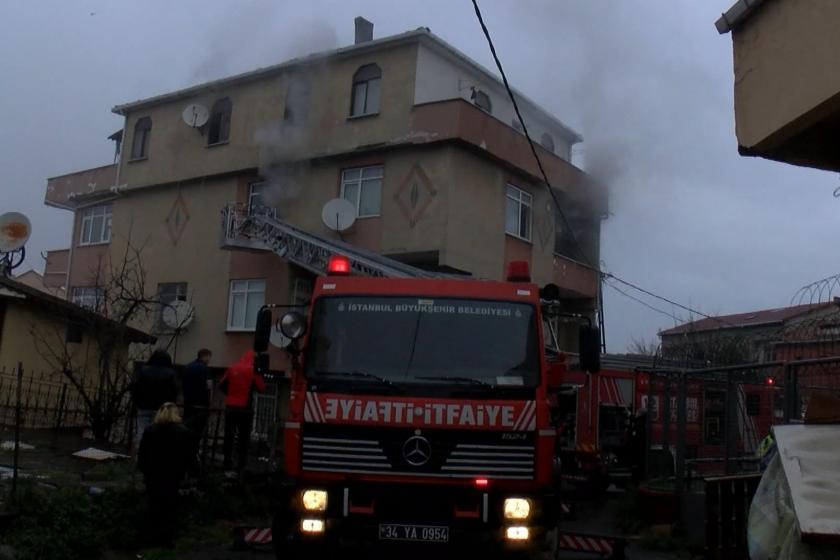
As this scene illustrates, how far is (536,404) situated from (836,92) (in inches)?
134

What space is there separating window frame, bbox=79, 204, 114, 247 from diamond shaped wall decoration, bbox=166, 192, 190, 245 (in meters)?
3.28

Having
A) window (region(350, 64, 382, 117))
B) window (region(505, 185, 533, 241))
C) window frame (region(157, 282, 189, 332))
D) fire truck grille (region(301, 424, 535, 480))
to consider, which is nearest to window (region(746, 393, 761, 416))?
fire truck grille (region(301, 424, 535, 480))

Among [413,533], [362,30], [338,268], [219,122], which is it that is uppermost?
[362,30]

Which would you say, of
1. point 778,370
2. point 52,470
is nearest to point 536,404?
point 778,370

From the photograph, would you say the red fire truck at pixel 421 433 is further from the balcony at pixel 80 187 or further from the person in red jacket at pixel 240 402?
the balcony at pixel 80 187

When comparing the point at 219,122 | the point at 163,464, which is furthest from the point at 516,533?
the point at 219,122

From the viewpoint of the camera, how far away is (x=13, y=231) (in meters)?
22.4

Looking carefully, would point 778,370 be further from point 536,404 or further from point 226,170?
point 226,170

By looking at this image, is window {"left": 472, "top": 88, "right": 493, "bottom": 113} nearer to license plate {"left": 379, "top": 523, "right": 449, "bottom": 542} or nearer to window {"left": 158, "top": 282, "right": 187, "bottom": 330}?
window {"left": 158, "top": 282, "right": 187, "bottom": 330}

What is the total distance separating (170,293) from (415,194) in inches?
382

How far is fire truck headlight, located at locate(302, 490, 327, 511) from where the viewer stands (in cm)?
754

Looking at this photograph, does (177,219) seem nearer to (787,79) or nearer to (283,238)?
(283,238)

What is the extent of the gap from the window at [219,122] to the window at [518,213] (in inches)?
365

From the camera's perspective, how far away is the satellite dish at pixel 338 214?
22.8 metres
